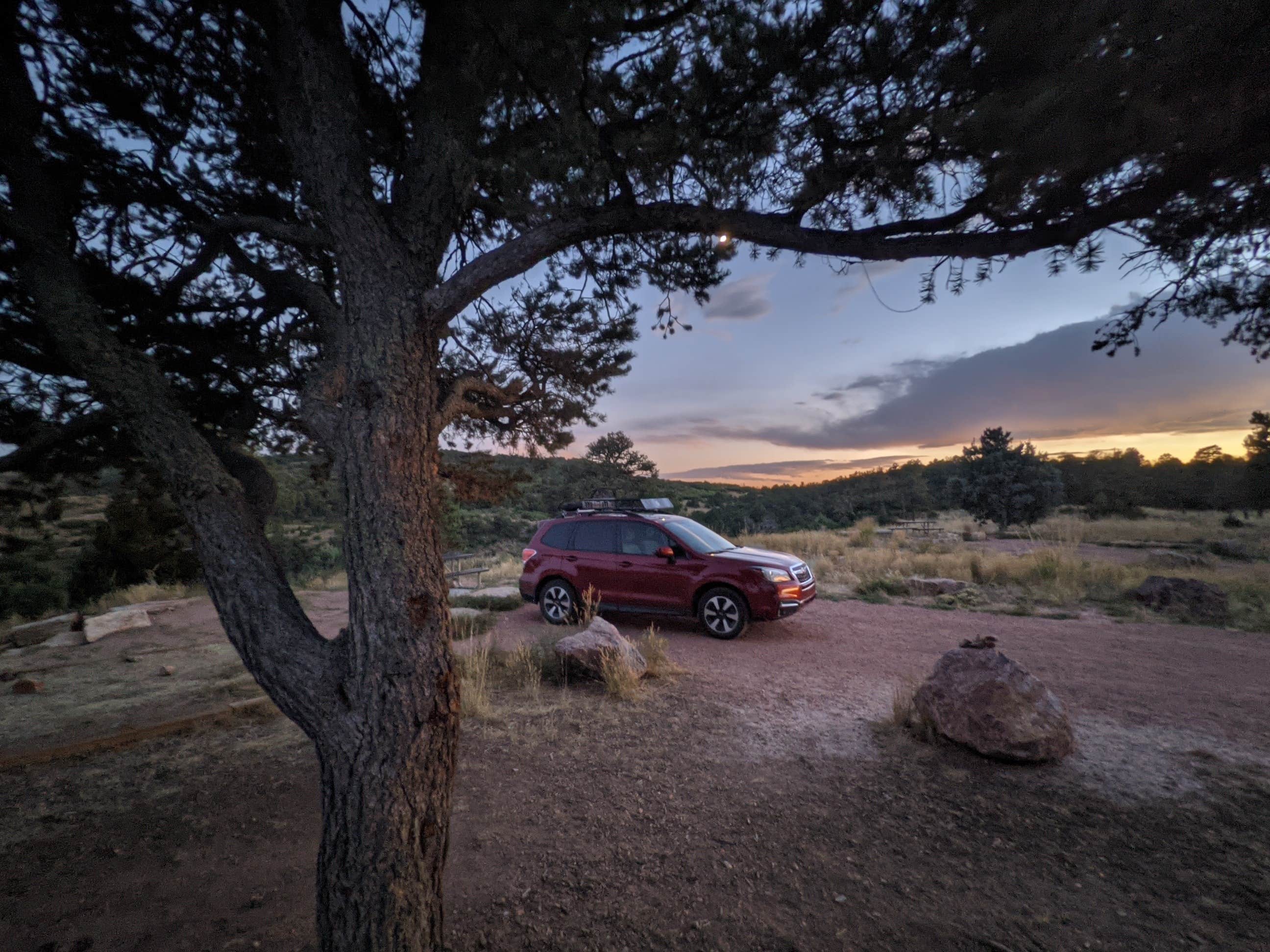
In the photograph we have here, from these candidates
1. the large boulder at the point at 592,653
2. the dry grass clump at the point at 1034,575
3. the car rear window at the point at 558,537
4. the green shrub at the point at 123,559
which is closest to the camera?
the large boulder at the point at 592,653

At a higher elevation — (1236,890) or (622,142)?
(622,142)

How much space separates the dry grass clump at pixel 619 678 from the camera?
17.1 ft

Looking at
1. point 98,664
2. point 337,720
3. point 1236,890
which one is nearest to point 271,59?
point 337,720

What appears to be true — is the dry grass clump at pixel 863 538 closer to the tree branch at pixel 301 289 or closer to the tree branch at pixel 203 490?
the tree branch at pixel 301 289

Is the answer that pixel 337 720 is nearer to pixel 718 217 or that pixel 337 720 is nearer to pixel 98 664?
pixel 718 217

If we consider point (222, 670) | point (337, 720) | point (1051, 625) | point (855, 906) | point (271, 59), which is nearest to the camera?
point (337, 720)

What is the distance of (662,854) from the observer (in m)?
2.83

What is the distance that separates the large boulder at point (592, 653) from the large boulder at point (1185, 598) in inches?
380

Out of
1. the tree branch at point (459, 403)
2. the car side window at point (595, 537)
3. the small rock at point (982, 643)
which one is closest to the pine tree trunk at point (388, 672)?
the tree branch at point (459, 403)

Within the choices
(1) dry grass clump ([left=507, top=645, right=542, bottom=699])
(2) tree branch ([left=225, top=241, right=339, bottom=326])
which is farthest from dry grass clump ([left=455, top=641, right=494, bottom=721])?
(2) tree branch ([left=225, top=241, right=339, bottom=326])

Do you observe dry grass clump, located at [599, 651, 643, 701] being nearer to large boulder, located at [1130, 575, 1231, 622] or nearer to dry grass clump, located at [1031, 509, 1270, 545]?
large boulder, located at [1130, 575, 1231, 622]

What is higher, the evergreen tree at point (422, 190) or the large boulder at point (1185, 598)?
the evergreen tree at point (422, 190)

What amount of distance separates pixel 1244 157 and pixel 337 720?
4.59 meters

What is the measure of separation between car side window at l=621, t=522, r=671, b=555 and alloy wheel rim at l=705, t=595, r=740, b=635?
114 centimetres
